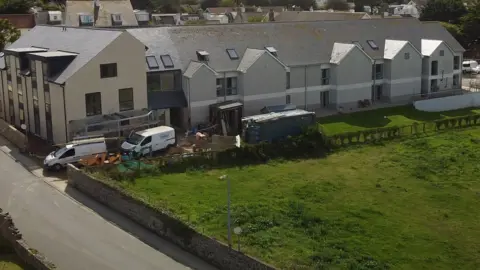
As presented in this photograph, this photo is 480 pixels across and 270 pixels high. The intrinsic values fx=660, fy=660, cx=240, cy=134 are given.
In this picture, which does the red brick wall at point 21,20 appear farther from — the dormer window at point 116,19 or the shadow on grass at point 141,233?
the shadow on grass at point 141,233

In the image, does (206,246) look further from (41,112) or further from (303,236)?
(41,112)

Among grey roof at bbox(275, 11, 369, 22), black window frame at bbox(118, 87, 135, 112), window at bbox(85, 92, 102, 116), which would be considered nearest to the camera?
window at bbox(85, 92, 102, 116)

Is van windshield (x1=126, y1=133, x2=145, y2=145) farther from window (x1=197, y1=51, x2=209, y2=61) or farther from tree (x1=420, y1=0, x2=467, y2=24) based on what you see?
tree (x1=420, y1=0, x2=467, y2=24)

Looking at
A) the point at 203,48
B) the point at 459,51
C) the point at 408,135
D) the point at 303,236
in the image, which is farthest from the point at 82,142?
the point at 459,51

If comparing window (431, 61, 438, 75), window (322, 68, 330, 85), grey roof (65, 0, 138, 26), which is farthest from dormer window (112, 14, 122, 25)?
window (431, 61, 438, 75)

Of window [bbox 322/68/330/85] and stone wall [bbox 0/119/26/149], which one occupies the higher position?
window [bbox 322/68/330/85]

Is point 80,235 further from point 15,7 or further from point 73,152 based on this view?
point 15,7

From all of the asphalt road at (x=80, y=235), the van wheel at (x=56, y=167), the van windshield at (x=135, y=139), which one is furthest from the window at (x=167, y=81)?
the asphalt road at (x=80, y=235)

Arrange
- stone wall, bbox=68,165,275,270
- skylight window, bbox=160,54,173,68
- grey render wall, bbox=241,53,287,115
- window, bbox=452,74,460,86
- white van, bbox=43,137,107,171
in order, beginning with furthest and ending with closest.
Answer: window, bbox=452,74,460,86
grey render wall, bbox=241,53,287,115
skylight window, bbox=160,54,173,68
white van, bbox=43,137,107,171
stone wall, bbox=68,165,275,270
